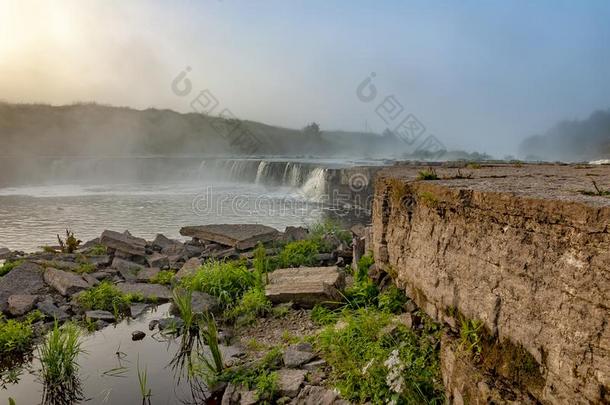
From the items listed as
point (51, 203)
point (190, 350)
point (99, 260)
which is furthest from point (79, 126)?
point (190, 350)

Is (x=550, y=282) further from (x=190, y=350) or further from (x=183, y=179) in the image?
(x=183, y=179)

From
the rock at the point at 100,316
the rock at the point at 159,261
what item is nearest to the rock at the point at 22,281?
the rock at the point at 100,316

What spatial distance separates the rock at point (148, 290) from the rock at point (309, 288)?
1.52m

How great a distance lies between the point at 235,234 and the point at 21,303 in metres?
3.55

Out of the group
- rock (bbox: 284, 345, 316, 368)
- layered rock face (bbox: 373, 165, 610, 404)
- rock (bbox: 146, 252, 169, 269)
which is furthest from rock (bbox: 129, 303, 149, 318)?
layered rock face (bbox: 373, 165, 610, 404)

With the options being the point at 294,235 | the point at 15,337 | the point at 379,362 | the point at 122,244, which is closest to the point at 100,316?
the point at 15,337

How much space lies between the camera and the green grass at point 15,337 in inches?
166

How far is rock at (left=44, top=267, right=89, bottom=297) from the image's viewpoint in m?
5.62

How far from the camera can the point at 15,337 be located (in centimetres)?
430

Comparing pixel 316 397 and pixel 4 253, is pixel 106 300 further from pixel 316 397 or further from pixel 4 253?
pixel 4 253

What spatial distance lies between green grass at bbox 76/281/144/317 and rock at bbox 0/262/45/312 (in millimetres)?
881

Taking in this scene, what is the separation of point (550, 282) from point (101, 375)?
3.75m

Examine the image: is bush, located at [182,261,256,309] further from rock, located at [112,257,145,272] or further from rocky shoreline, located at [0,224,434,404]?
rock, located at [112,257,145,272]

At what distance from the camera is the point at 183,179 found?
2652 cm
